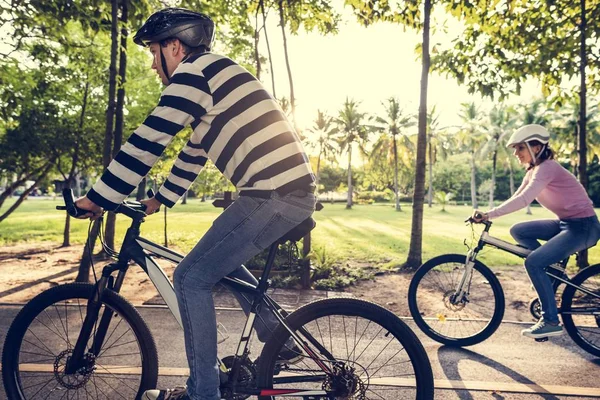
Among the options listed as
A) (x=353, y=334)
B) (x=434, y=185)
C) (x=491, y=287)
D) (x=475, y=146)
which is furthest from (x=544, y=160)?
(x=434, y=185)

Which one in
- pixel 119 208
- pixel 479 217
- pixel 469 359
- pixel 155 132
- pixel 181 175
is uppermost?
pixel 155 132

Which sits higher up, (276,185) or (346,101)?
(346,101)

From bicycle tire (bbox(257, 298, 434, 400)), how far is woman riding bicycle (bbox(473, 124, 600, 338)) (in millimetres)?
Result: 2248

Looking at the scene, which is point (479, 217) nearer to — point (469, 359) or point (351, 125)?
point (469, 359)

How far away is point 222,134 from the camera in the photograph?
2.29 m

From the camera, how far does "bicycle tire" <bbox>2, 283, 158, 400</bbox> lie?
2.58 m

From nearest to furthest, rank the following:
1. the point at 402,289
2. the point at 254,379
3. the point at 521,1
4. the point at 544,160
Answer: the point at 254,379, the point at 544,160, the point at 402,289, the point at 521,1

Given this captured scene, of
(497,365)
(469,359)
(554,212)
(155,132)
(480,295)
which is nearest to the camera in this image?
(155,132)

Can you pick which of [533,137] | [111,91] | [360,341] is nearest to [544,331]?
[533,137]

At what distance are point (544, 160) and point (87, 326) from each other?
4.13 metres

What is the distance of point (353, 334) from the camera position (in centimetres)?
253

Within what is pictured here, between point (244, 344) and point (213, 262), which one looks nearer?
point (213, 262)

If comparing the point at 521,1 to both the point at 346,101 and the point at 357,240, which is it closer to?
the point at 357,240

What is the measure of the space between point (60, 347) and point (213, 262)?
147cm
